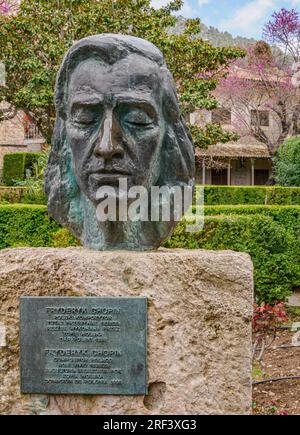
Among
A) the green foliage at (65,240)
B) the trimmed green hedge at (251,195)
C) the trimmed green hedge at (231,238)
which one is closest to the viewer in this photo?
the green foliage at (65,240)

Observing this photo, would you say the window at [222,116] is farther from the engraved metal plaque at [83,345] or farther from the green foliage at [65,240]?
the engraved metal plaque at [83,345]

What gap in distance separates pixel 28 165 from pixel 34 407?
68.5 feet

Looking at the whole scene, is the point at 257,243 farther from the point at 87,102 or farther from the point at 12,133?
the point at 12,133

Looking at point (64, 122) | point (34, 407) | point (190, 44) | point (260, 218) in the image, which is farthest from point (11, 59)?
point (34, 407)

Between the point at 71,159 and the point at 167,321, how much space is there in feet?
3.72

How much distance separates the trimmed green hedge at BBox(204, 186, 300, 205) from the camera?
14984 millimetres

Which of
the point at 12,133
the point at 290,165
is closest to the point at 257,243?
the point at 290,165

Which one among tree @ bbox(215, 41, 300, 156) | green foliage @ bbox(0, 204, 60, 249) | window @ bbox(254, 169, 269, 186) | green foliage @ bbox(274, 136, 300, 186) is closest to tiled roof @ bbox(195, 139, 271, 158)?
tree @ bbox(215, 41, 300, 156)

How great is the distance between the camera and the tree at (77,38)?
1371 cm

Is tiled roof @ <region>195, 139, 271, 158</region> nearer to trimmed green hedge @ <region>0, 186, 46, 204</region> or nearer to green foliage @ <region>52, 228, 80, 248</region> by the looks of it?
trimmed green hedge @ <region>0, 186, 46, 204</region>

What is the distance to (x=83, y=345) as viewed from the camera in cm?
295

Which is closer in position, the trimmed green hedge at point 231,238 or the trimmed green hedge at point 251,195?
the trimmed green hedge at point 231,238

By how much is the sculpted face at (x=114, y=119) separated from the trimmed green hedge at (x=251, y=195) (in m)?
12.0

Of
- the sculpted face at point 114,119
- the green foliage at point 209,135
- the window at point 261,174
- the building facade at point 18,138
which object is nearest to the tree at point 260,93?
the window at point 261,174
